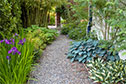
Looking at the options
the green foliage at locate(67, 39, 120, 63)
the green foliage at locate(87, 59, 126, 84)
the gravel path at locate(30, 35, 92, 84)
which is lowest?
the gravel path at locate(30, 35, 92, 84)

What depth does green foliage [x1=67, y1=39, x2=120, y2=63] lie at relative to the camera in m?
2.76

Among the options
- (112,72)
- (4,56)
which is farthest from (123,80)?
(4,56)

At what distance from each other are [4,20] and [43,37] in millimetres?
1572

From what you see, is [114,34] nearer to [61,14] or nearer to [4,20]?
[4,20]

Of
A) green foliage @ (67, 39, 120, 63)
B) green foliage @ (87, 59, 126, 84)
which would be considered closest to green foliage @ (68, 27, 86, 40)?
green foliage @ (67, 39, 120, 63)

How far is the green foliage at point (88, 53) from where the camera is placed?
276 cm

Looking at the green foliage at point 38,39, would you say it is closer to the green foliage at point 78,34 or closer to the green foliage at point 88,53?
the green foliage at point 88,53

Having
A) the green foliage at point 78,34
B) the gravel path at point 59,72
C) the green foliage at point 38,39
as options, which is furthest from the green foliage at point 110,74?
the green foliage at point 78,34


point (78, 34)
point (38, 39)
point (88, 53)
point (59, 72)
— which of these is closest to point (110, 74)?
point (88, 53)

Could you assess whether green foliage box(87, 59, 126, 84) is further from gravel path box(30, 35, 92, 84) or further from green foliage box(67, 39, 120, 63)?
green foliage box(67, 39, 120, 63)

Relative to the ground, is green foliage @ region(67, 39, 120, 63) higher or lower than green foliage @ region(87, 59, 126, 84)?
higher

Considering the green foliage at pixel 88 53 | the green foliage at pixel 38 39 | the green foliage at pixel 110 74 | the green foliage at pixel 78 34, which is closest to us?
the green foliage at pixel 110 74

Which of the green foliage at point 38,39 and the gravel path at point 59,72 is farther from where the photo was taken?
the green foliage at point 38,39

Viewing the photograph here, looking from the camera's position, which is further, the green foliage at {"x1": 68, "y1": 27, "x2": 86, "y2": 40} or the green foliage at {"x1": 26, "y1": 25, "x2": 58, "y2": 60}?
the green foliage at {"x1": 68, "y1": 27, "x2": 86, "y2": 40}
